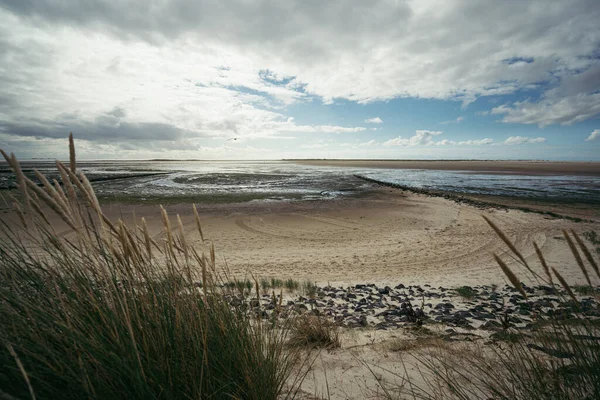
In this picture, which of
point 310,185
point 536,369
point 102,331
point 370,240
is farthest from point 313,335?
point 310,185

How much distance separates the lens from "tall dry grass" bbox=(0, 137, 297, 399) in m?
1.68

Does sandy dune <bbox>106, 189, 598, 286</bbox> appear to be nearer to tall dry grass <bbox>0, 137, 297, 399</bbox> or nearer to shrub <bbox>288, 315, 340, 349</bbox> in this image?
shrub <bbox>288, 315, 340, 349</bbox>

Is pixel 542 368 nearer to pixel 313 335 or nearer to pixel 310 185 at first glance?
pixel 313 335

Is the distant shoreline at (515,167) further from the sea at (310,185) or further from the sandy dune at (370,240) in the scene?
the sandy dune at (370,240)

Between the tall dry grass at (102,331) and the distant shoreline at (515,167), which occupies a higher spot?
the distant shoreline at (515,167)

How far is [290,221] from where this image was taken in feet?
52.6

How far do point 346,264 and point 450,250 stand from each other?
445 cm

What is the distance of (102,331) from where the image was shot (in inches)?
77.2

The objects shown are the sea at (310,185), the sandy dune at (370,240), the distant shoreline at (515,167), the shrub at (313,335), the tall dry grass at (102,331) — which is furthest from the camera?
the distant shoreline at (515,167)

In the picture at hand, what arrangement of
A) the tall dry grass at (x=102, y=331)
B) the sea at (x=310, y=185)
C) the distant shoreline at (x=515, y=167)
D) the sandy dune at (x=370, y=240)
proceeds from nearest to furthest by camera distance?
the tall dry grass at (x=102, y=331) → the sandy dune at (x=370, y=240) → the sea at (x=310, y=185) → the distant shoreline at (x=515, y=167)

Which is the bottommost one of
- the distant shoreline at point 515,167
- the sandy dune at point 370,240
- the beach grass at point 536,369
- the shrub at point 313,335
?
the sandy dune at point 370,240

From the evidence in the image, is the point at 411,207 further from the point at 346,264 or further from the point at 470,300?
the point at 470,300

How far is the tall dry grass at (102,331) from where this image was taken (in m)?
1.68

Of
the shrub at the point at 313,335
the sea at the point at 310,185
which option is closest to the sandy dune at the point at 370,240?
the shrub at the point at 313,335
